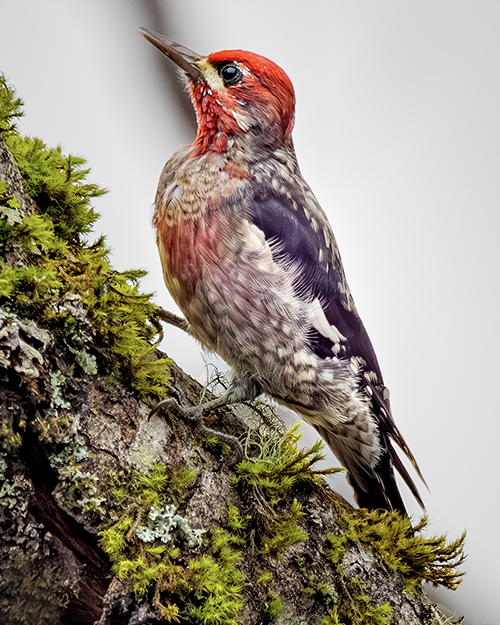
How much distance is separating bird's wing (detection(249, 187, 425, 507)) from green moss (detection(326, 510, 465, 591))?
145mm

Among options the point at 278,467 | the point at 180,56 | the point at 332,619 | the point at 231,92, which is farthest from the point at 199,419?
the point at 180,56

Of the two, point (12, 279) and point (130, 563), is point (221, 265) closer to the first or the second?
point (12, 279)

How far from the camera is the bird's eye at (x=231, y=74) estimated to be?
4.13 feet

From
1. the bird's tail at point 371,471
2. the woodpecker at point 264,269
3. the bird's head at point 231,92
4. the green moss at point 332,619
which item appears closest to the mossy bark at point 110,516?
the green moss at point 332,619

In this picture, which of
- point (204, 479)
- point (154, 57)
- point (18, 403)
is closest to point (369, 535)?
point (204, 479)

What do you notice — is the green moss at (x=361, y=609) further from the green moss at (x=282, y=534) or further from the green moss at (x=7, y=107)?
the green moss at (x=7, y=107)

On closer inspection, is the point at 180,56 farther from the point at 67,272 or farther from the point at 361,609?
the point at 361,609

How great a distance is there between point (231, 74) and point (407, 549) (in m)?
1.27

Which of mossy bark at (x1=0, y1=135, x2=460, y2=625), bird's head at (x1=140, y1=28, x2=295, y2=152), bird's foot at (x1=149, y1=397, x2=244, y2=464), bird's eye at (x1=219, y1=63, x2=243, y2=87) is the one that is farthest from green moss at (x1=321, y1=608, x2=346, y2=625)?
bird's eye at (x1=219, y1=63, x2=243, y2=87)

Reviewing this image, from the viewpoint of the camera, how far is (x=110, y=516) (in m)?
0.79

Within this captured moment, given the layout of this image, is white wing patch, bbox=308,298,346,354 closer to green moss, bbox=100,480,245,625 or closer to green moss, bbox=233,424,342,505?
green moss, bbox=233,424,342,505

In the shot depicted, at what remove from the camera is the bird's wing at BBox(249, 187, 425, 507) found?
116 cm

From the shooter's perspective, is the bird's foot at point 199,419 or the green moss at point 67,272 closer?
the green moss at point 67,272

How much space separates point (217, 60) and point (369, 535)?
125 cm
